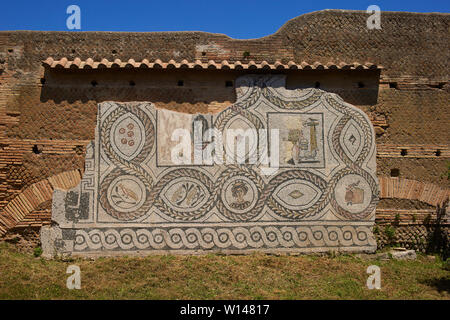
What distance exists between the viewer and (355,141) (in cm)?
742

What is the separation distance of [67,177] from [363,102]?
5.33m

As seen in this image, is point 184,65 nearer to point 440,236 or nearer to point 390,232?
point 390,232

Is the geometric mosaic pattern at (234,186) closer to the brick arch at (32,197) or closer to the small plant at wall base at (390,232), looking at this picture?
the brick arch at (32,197)

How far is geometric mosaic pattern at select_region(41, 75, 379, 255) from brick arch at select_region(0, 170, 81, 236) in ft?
0.59

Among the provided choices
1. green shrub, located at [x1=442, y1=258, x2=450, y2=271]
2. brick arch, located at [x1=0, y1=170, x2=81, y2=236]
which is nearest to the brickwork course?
brick arch, located at [x1=0, y1=170, x2=81, y2=236]

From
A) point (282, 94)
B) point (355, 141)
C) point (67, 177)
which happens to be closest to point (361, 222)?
point (355, 141)

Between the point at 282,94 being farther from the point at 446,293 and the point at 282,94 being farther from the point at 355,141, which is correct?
the point at 446,293

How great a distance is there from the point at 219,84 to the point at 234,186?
1866mm

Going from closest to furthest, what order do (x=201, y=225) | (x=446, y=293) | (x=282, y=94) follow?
(x=446, y=293)
(x=201, y=225)
(x=282, y=94)

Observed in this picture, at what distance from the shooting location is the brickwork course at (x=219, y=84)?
23.6ft

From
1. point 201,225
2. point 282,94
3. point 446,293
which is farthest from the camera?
point 282,94

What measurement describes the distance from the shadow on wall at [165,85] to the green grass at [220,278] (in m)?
2.72

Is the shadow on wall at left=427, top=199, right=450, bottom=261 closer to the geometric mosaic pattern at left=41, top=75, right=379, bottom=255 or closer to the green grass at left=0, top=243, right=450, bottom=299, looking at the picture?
the green grass at left=0, top=243, right=450, bottom=299

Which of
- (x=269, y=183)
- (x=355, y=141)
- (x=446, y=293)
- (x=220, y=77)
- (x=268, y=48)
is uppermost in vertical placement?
(x=268, y=48)
